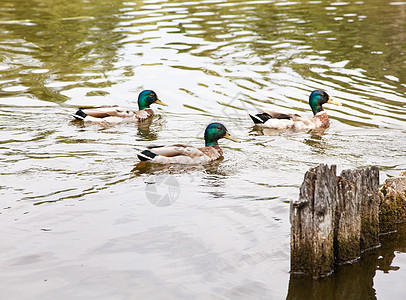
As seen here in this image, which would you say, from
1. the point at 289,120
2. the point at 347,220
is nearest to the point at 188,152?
the point at 289,120

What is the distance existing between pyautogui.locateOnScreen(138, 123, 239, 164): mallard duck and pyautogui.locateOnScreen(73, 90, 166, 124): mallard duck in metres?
2.84

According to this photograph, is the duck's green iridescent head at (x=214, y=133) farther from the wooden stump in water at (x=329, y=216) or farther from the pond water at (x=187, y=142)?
the wooden stump in water at (x=329, y=216)

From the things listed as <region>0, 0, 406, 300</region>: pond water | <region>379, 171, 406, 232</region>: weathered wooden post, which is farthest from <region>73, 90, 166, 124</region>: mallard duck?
<region>379, 171, 406, 232</region>: weathered wooden post

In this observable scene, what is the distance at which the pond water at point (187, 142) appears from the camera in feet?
23.4

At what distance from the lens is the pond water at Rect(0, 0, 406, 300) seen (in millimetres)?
7137

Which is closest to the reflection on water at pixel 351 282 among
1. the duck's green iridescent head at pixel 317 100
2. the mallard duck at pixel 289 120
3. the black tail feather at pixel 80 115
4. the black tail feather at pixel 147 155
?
the black tail feather at pixel 147 155

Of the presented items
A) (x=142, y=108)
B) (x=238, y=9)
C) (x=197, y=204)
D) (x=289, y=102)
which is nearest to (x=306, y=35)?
(x=238, y=9)

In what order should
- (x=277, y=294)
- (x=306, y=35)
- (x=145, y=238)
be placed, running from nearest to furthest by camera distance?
(x=277, y=294) → (x=145, y=238) → (x=306, y=35)

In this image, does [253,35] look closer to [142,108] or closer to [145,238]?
[142,108]

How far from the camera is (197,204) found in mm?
9148

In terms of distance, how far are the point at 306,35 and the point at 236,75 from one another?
6.00 meters

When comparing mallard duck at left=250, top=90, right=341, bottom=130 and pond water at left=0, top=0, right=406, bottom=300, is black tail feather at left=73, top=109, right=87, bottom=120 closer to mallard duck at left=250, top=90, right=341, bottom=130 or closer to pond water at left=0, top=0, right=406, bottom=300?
pond water at left=0, top=0, right=406, bottom=300

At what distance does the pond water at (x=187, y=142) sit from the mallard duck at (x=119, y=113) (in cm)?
24

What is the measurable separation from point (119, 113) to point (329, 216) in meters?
7.86
